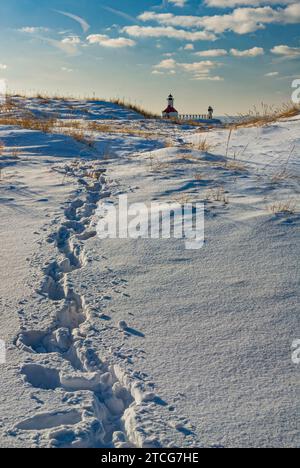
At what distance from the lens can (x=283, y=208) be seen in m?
3.97

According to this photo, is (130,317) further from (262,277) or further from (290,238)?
(290,238)

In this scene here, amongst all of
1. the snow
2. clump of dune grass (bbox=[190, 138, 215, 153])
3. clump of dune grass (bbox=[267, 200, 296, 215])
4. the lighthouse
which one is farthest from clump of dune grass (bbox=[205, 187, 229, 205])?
the lighthouse

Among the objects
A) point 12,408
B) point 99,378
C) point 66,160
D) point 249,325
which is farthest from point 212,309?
point 66,160

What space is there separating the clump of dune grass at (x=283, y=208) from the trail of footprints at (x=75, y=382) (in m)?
1.99

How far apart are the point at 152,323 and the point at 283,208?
2.03m

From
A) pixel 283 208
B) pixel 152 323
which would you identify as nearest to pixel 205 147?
pixel 283 208

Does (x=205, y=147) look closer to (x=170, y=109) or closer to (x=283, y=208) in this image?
(x=283, y=208)

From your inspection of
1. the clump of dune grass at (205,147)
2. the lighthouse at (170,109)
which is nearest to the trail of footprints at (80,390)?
the clump of dune grass at (205,147)

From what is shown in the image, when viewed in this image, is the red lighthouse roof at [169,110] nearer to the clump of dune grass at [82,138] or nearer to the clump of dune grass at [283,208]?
the clump of dune grass at [82,138]

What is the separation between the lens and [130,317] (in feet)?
8.56

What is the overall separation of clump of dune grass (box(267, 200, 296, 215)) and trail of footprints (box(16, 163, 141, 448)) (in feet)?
6.54

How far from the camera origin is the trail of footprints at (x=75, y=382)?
1.77m
